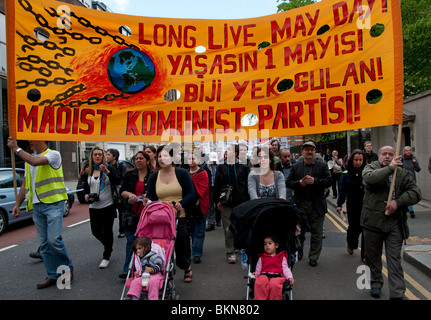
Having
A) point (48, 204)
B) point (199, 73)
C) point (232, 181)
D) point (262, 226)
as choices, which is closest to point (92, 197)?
point (48, 204)

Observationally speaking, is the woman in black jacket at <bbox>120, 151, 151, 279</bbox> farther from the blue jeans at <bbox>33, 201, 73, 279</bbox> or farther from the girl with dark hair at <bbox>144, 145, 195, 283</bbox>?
the blue jeans at <bbox>33, 201, 73, 279</bbox>

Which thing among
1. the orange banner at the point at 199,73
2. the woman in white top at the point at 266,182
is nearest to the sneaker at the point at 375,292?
the woman in white top at the point at 266,182

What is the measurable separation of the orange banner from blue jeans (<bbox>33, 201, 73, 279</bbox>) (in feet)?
4.08

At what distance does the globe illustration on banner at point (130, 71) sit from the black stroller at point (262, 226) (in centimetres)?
204

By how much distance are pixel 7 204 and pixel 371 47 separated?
8.87 meters

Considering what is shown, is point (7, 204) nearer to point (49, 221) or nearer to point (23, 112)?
point (49, 221)

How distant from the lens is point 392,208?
3.99 meters

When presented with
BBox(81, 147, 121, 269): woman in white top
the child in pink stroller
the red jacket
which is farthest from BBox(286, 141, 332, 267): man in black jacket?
BBox(81, 147, 121, 269): woman in white top

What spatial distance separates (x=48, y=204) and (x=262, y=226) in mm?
2976

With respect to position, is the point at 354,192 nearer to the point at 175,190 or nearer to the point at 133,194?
the point at 175,190

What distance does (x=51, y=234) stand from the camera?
15.3 feet

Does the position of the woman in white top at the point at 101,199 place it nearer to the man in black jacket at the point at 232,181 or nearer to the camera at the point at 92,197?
the camera at the point at 92,197

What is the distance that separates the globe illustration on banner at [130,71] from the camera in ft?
14.0
